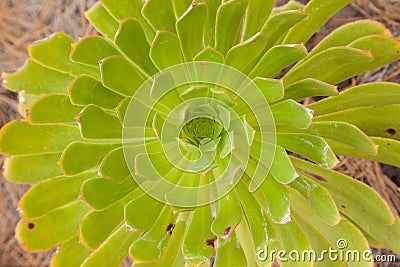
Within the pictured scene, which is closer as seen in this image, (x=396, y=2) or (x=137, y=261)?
(x=137, y=261)

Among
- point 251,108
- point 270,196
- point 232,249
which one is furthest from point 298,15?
point 232,249

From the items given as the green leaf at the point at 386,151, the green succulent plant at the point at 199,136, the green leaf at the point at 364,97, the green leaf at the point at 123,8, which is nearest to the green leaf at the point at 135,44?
the green succulent plant at the point at 199,136

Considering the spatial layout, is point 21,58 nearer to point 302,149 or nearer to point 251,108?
point 251,108

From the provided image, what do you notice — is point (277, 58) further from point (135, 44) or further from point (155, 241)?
point (155, 241)

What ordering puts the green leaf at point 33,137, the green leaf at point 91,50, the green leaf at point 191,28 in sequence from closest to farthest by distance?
the green leaf at point 191,28
the green leaf at point 91,50
the green leaf at point 33,137

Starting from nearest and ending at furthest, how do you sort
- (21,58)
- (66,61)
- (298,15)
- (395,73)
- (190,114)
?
(298,15) → (190,114) → (66,61) → (395,73) → (21,58)

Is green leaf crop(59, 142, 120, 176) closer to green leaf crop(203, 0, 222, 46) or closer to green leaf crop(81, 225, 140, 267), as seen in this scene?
green leaf crop(81, 225, 140, 267)

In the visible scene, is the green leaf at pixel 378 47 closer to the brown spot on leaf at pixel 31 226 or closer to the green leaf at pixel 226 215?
the green leaf at pixel 226 215
